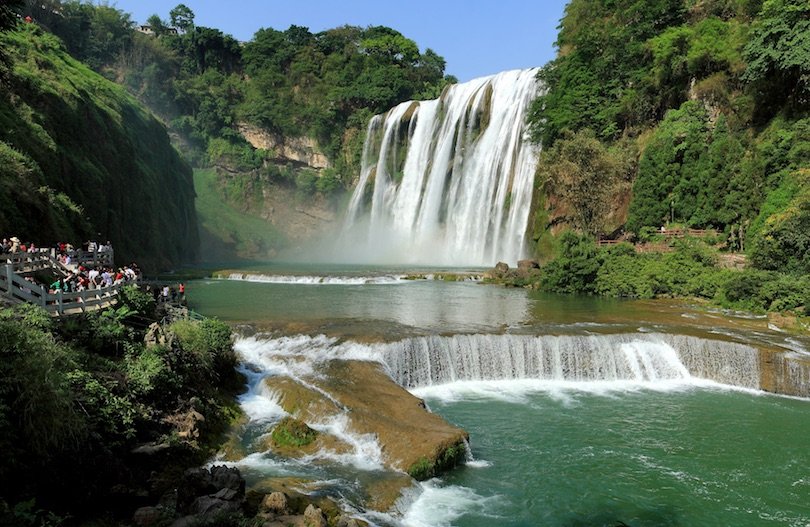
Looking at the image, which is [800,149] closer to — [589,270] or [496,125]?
[589,270]

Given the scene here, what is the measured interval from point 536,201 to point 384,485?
36.6m

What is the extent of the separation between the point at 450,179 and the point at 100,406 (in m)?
45.6

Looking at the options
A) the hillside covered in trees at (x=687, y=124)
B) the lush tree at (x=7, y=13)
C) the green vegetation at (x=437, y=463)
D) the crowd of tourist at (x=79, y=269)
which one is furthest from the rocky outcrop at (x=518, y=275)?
the lush tree at (x=7, y=13)

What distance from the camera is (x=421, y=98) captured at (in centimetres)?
7294

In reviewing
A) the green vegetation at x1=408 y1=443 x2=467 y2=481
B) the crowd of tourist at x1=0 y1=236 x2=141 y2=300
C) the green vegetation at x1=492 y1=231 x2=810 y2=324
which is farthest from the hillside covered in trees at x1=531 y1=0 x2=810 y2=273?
the crowd of tourist at x1=0 y1=236 x2=141 y2=300

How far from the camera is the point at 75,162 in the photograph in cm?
2953

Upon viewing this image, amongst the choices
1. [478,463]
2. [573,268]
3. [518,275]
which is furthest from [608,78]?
[478,463]

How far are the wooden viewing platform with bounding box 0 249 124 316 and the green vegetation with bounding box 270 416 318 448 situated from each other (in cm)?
537

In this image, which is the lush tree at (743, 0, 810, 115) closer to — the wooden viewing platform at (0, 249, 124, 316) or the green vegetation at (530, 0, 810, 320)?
the green vegetation at (530, 0, 810, 320)

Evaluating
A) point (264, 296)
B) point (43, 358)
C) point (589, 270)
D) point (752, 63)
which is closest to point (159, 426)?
point (43, 358)

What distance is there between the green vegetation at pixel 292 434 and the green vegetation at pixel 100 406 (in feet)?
4.12

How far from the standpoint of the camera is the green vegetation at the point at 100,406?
8.11 metres

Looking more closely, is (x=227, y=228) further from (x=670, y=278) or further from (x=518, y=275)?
(x=670, y=278)

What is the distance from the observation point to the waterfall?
17219 mm
